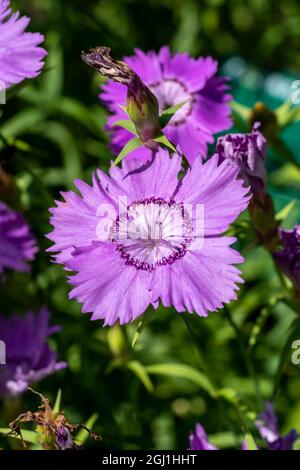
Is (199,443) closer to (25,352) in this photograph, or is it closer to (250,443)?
(250,443)

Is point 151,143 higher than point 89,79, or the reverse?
point 151,143

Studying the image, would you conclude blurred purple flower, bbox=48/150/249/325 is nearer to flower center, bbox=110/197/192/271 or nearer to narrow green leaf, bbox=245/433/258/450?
flower center, bbox=110/197/192/271

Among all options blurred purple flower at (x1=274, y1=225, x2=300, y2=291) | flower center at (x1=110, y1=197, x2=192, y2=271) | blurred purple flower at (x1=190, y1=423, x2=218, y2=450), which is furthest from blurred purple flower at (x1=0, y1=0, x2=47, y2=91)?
blurred purple flower at (x1=190, y1=423, x2=218, y2=450)

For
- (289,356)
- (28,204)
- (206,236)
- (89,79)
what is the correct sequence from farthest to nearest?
(89,79), (28,204), (289,356), (206,236)

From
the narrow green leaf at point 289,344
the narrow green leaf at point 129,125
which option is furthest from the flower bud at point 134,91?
the narrow green leaf at point 289,344

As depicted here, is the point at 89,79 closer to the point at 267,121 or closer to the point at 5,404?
the point at 267,121

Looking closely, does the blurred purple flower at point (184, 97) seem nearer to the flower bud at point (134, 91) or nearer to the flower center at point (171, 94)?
the flower center at point (171, 94)

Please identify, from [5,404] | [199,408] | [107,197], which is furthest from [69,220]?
[199,408]
